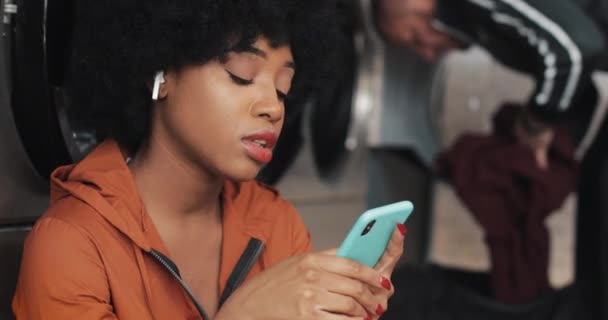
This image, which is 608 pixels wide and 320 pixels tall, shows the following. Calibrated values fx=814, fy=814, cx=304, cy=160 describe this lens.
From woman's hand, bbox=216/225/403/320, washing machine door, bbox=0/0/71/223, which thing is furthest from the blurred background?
woman's hand, bbox=216/225/403/320

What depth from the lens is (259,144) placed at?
107 cm

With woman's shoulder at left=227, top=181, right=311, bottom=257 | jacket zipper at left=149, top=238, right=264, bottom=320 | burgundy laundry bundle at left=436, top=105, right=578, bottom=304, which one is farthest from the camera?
burgundy laundry bundle at left=436, top=105, right=578, bottom=304

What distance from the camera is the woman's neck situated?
113cm

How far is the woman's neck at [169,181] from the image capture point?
3.72ft

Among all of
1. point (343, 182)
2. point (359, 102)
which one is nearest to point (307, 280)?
point (343, 182)

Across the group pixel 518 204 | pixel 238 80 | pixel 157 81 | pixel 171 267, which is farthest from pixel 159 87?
pixel 518 204

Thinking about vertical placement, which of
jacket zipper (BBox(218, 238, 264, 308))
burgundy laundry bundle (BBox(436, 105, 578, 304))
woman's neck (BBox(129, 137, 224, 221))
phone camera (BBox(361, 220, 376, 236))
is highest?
phone camera (BBox(361, 220, 376, 236))

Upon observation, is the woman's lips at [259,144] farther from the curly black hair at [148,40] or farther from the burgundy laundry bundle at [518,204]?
the burgundy laundry bundle at [518,204]

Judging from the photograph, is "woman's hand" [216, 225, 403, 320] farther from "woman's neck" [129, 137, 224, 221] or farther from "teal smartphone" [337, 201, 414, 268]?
"woman's neck" [129, 137, 224, 221]

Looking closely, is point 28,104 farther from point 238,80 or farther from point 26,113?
point 238,80

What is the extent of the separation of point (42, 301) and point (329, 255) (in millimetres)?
341

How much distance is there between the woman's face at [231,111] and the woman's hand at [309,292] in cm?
16

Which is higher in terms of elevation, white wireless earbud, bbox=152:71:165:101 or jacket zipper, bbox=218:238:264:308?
white wireless earbud, bbox=152:71:165:101

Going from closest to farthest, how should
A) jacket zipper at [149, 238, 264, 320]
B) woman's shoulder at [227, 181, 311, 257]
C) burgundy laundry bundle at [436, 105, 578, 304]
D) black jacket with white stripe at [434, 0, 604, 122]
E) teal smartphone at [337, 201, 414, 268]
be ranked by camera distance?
teal smartphone at [337, 201, 414, 268] → jacket zipper at [149, 238, 264, 320] → woman's shoulder at [227, 181, 311, 257] → black jacket with white stripe at [434, 0, 604, 122] → burgundy laundry bundle at [436, 105, 578, 304]
